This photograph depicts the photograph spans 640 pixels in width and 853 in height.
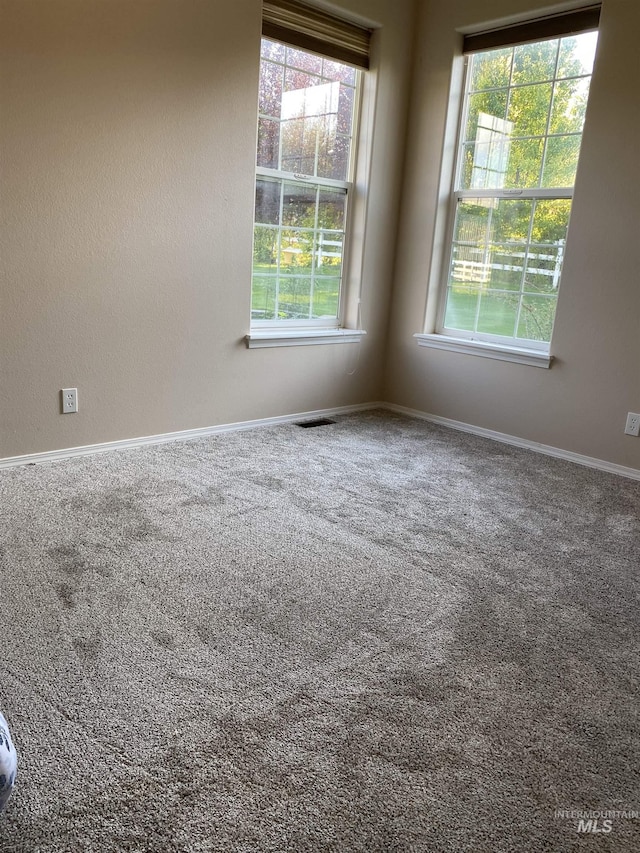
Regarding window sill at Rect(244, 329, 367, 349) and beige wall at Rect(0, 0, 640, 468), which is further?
window sill at Rect(244, 329, 367, 349)

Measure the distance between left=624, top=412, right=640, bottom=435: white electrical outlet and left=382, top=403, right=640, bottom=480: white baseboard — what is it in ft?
0.66

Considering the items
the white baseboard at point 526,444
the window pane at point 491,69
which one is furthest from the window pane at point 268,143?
the white baseboard at point 526,444

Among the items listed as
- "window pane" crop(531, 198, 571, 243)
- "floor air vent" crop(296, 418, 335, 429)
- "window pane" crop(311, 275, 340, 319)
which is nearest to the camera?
"window pane" crop(531, 198, 571, 243)

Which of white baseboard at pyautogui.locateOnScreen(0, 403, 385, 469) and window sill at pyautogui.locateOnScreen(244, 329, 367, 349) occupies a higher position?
window sill at pyautogui.locateOnScreen(244, 329, 367, 349)

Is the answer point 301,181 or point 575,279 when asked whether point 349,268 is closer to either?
point 301,181

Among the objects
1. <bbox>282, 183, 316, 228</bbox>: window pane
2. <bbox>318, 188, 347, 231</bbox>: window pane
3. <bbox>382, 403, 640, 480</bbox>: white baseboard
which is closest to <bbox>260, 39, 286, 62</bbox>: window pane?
<bbox>282, 183, 316, 228</bbox>: window pane

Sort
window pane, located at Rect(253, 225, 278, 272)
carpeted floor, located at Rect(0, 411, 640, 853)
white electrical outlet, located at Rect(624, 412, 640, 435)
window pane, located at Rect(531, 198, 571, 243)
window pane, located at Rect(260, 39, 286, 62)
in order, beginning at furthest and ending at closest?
1. window pane, located at Rect(253, 225, 278, 272)
2. window pane, located at Rect(531, 198, 571, 243)
3. window pane, located at Rect(260, 39, 286, 62)
4. white electrical outlet, located at Rect(624, 412, 640, 435)
5. carpeted floor, located at Rect(0, 411, 640, 853)

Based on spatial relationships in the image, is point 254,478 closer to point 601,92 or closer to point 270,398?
point 270,398

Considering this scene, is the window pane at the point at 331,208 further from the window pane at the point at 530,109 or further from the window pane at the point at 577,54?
the window pane at the point at 577,54

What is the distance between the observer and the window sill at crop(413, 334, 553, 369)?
398 cm

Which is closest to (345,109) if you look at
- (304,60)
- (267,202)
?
(304,60)

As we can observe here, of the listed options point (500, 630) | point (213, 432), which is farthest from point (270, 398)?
point (500, 630)

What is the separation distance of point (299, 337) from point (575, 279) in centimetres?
167

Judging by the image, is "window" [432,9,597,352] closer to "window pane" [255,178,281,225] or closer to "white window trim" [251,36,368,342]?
"white window trim" [251,36,368,342]
